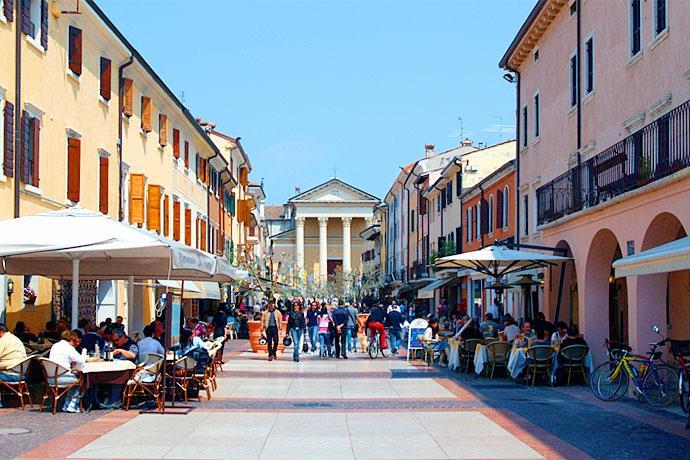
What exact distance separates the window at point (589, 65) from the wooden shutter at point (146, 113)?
14118 mm

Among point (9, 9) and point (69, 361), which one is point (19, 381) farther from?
point (9, 9)

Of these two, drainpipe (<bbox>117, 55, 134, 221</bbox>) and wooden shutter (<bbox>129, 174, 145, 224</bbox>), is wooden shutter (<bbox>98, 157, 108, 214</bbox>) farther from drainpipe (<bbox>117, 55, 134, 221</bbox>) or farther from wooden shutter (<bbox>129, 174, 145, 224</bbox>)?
wooden shutter (<bbox>129, 174, 145, 224</bbox>)

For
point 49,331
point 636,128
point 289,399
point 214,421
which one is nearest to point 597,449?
point 214,421

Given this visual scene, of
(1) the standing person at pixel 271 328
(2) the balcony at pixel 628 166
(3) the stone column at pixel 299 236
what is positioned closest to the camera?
(2) the balcony at pixel 628 166

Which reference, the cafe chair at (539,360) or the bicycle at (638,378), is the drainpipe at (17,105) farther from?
the bicycle at (638,378)

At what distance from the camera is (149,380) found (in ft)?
48.4

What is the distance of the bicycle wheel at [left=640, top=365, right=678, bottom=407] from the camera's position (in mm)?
14492

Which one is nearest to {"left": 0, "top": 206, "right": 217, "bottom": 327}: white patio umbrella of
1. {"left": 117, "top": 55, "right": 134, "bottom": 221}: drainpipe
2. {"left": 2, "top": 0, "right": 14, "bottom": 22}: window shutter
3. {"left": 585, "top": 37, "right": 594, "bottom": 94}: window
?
{"left": 2, "top": 0, "right": 14, "bottom": 22}: window shutter

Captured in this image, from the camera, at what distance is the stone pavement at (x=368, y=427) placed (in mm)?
10664

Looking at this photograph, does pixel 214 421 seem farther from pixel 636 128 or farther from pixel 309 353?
pixel 309 353

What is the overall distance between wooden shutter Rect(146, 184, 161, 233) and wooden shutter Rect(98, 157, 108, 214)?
480 centimetres

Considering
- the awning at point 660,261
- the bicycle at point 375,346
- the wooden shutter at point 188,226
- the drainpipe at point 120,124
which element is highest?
the drainpipe at point 120,124

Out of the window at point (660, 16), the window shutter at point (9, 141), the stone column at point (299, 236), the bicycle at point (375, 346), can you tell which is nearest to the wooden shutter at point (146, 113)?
the bicycle at point (375, 346)

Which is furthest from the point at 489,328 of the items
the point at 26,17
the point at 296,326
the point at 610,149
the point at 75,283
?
the point at 26,17
